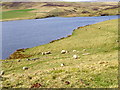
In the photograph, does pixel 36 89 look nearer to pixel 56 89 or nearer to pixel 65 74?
pixel 56 89

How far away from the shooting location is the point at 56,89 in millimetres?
16219

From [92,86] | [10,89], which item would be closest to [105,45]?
[92,86]

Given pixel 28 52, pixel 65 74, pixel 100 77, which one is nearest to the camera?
pixel 100 77

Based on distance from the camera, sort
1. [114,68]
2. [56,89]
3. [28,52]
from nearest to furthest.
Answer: [56,89], [114,68], [28,52]

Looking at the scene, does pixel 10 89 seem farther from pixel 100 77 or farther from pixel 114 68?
pixel 114 68

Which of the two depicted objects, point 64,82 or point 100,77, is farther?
point 100,77

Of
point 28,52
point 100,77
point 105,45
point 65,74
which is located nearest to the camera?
point 100,77

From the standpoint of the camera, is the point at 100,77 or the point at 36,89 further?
the point at 100,77

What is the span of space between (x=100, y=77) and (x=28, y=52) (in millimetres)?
27377

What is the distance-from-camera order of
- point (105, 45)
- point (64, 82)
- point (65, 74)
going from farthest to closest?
point (105, 45)
point (65, 74)
point (64, 82)

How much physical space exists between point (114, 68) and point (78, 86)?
6.88m

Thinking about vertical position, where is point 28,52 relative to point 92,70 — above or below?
below

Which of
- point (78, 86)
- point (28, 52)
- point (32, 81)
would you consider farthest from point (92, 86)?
point (28, 52)

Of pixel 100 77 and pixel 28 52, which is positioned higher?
pixel 100 77
